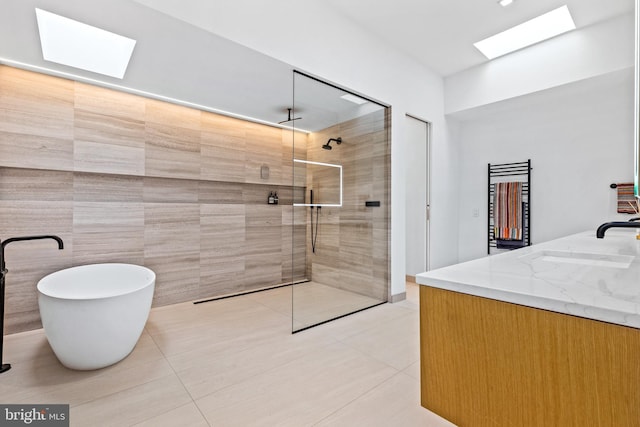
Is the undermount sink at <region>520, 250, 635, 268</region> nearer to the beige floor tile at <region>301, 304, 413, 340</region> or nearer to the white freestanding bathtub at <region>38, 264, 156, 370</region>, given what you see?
the beige floor tile at <region>301, 304, 413, 340</region>

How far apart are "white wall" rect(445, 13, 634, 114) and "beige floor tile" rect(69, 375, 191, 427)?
4.56m

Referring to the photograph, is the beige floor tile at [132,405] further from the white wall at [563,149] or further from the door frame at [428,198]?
the white wall at [563,149]

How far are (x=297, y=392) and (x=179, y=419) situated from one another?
0.64 meters

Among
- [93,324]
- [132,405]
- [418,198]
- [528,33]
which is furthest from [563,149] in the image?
[93,324]

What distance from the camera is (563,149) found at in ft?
12.4

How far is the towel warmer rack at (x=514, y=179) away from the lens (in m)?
4.04

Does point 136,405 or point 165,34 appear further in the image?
point 165,34

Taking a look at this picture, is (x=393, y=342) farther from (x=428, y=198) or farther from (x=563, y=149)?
(x=563, y=149)

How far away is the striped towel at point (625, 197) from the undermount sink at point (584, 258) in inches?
105

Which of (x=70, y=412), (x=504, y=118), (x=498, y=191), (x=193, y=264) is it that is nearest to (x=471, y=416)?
(x=70, y=412)

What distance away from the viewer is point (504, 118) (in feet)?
14.0

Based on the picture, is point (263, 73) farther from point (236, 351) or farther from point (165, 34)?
point (236, 351)

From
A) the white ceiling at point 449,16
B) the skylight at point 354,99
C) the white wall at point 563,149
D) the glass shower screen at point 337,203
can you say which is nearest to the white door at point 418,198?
the white wall at point 563,149

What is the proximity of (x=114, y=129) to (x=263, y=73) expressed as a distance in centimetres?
174
